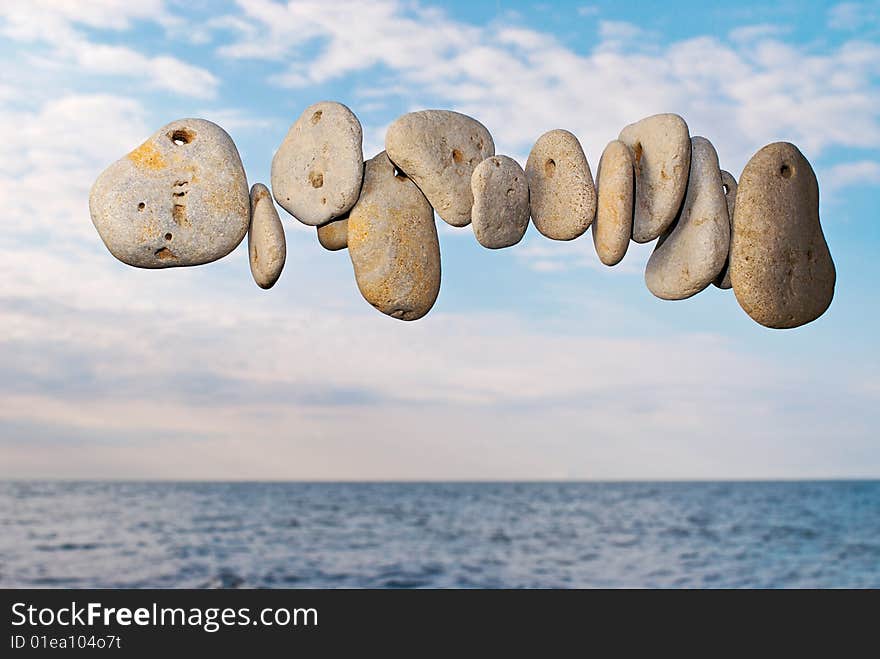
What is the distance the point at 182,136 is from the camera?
2.23 meters

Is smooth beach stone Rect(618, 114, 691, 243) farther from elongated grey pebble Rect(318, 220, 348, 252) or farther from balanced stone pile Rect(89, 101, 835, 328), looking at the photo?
elongated grey pebble Rect(318, 220, 348, 252)

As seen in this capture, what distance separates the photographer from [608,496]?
22.0m

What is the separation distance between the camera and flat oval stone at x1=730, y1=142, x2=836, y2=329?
2.23 metres

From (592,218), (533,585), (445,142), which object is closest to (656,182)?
(592,218)

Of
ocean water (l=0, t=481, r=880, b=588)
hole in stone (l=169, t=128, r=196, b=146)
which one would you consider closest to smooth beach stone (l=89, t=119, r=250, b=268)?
hole in stone (l=169, t=128, r=196, b=146)

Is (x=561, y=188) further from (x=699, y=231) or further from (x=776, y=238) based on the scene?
(x=776, y=238)

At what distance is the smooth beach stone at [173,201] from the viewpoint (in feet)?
7.02

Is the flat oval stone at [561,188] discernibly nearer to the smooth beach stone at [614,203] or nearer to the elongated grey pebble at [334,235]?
the smooth beach stone at [614,203]

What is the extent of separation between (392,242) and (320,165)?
9.9 inches

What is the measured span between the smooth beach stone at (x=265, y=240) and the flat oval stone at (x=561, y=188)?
2.05ft

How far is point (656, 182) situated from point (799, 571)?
868cm

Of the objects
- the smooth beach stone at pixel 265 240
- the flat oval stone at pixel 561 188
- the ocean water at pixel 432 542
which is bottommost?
the ocean water at pixel 432 542

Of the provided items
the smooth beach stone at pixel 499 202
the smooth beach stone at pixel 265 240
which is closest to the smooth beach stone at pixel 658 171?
the smooth beach stone at pixel 499 202
